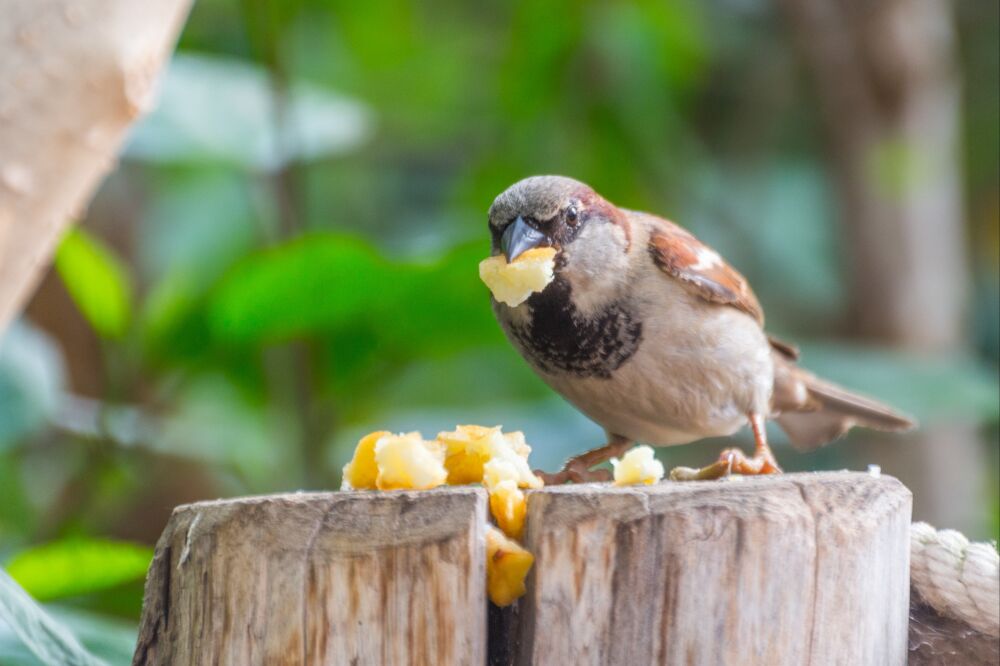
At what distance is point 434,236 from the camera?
14.6ft

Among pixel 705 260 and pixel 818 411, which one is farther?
pixel 818 411

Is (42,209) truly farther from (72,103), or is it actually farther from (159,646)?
(159,646)

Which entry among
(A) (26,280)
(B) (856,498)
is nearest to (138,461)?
(A) (26,280)

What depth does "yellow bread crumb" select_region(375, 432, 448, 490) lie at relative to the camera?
161cm

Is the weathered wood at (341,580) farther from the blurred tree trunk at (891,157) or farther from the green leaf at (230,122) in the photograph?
the blurred tree trunk at (891,157)

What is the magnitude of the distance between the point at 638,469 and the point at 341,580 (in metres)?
0.52

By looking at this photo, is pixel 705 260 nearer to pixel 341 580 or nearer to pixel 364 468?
pixel 364 468

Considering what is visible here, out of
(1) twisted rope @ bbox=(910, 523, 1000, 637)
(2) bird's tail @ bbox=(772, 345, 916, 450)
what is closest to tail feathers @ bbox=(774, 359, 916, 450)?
(2) bird's tail @ bbox=(772, 345, 916, 450)

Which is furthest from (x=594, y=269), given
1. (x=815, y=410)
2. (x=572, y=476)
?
(x=815, y=410)

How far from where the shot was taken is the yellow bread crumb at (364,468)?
5.57 feet

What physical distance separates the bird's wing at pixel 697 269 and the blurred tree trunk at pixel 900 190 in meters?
2.16

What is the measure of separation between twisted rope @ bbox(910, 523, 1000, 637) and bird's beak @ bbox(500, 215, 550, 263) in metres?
0.87

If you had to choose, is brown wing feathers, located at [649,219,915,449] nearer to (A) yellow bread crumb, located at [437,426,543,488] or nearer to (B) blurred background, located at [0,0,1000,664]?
(B) blurred background, located at [0,0,1000,664]

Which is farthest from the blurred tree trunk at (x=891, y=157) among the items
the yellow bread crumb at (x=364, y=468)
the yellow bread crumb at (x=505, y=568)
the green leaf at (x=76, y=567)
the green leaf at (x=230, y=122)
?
the yellow bread crumb at (x=505, y=568)
